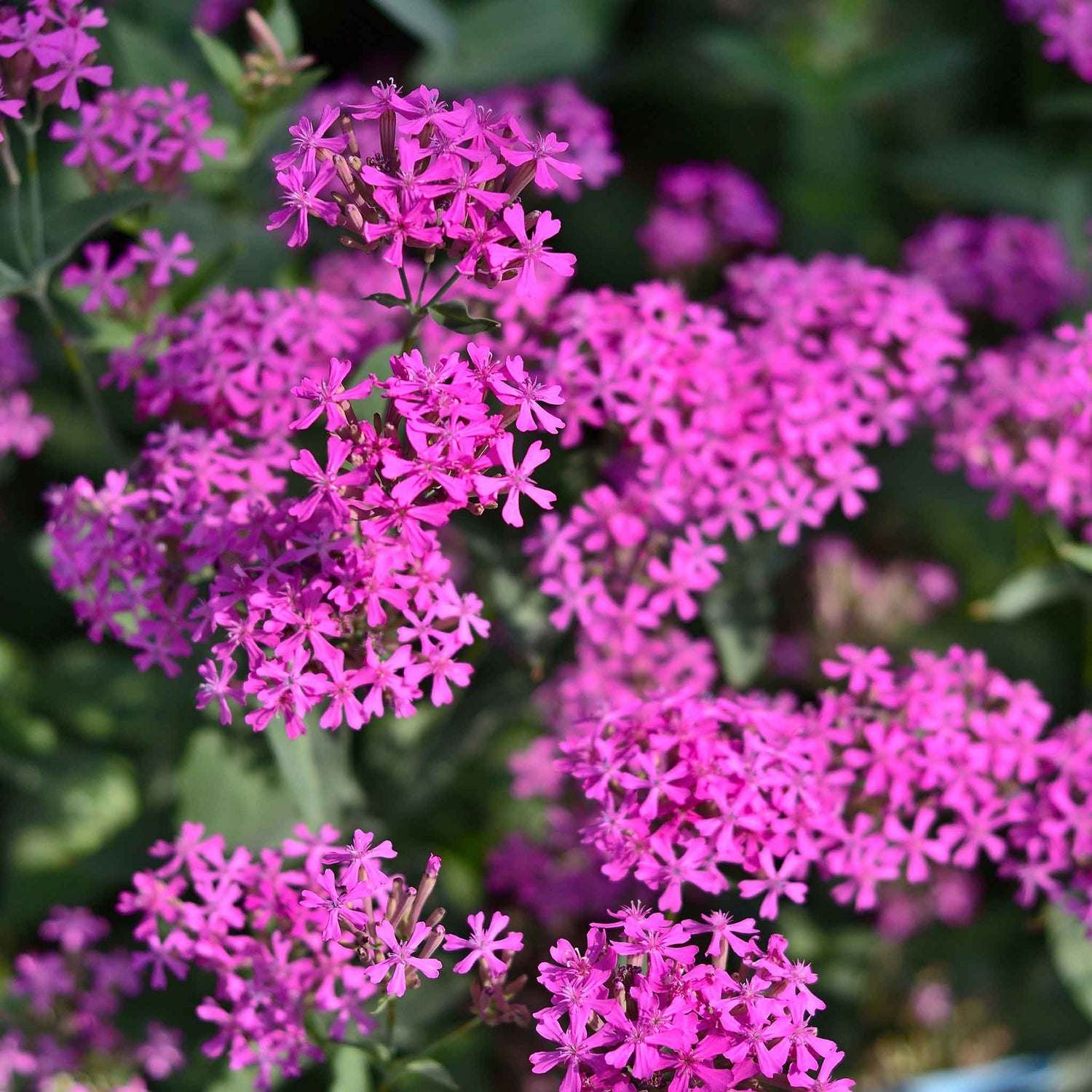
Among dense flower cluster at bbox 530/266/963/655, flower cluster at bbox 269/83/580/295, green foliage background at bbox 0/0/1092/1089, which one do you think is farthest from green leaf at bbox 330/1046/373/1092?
flower cluster at bbox 269/83/580/295

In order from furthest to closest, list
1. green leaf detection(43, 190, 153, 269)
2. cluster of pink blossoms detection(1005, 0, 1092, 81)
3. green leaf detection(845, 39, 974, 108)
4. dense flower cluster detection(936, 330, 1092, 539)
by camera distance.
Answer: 1. green leaf detection(845, 39, 974, 108)
2. cluster of pink blossoms detection(1005, 0, 1092, 81)
3. dense flower cluster detection(936, 330, 1092, 539)
4. green leaf detection(43, 190, 153, 269)

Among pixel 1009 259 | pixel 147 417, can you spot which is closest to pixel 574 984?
pixel 147 417

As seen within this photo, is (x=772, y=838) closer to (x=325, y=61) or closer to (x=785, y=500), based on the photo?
(x=785, y=500)

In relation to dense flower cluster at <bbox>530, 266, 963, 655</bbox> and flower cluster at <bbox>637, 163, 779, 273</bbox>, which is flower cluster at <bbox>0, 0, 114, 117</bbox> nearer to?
dense flower cluster at <bbox>530, 266, 963, 655</bbox>

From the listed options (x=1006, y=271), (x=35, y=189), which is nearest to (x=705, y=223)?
(x=1006, y=271)

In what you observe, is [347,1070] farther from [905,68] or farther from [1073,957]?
[905,68]

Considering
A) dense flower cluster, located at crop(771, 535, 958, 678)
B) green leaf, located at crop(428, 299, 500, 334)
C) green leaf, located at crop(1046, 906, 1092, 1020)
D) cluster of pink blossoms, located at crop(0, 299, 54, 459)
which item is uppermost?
green leaf, located at crop(428, 299, 500, 334)

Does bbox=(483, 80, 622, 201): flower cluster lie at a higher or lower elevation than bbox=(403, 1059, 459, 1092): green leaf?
higher
